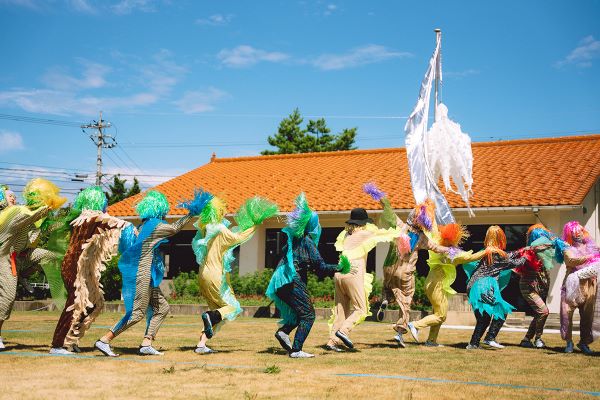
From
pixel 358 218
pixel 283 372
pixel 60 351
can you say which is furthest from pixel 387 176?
pixel 283 372

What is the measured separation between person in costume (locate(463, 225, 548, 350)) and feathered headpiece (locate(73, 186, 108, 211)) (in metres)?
5.68

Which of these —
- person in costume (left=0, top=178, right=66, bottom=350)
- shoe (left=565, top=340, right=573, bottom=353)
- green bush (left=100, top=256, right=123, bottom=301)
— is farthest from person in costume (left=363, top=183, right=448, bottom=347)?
green bush (left=100, top=256, right=123, bottom=301)

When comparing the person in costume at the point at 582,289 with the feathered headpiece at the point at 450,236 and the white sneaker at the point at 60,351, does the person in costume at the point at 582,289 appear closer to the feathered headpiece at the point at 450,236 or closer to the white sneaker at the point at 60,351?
the feathered headpiece at the point at 450,236

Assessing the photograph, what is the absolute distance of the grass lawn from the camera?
6.29 metres

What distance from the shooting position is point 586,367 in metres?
8.70

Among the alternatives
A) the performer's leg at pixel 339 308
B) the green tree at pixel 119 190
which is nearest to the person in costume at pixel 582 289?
the performer's leg at pixel 339 308

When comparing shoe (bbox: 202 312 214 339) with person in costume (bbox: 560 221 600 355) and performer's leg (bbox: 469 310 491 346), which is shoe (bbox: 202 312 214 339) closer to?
performer's leg (bbox: 469 310 491 346)

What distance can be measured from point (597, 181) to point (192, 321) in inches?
479

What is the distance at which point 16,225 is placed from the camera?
30.2 feet

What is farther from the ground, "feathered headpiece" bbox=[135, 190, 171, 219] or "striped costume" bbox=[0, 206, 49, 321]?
"feathered headpiece" bbox=[135, 190, 171, 219]

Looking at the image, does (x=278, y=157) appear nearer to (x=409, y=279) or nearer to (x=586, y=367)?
(x=409, y=279)

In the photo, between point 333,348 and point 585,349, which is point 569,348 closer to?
point 585,349

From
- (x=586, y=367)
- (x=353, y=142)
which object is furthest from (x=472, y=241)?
(x=353, y=142)

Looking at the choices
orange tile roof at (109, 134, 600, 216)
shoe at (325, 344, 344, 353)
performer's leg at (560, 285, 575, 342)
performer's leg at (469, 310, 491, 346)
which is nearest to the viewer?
shoe at (325, 344, 344, 353)
